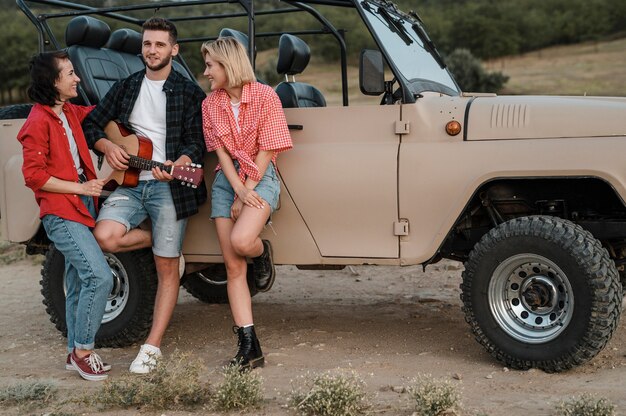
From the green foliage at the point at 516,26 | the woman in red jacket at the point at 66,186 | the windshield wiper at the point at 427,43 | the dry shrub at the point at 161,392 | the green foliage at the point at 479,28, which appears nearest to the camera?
the dry shrub at the point at 161,392

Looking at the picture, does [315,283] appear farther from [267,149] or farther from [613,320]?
[613,320]

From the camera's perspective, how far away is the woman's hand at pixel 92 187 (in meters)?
5.28

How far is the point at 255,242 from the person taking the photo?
17.5ft

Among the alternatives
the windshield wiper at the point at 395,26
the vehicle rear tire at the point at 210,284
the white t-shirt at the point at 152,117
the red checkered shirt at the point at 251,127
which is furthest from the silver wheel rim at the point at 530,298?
the vehicle rear tire at the point at 210,284

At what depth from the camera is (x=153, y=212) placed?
18.4 feet

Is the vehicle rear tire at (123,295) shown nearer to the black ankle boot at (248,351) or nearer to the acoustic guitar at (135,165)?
the acoustic guitar at (135,165)

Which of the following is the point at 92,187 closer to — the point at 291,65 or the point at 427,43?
the point at 291,65

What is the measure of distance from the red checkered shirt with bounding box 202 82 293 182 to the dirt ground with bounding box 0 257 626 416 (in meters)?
1.25

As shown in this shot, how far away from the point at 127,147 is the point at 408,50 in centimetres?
187

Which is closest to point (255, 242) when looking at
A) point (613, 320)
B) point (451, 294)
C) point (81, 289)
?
point (81, 289)

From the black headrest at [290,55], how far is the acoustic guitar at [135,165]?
886 mm

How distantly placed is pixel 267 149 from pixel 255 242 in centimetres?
54

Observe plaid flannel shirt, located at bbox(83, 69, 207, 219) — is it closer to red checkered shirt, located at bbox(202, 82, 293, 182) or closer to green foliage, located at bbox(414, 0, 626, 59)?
red checkered shirt, located at bbox(202, 82, 293, 182)

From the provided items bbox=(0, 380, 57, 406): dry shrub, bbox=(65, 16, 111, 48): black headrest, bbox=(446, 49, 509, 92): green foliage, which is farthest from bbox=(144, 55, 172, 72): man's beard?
bbox=(446, 49, 509, 92): green foliage
